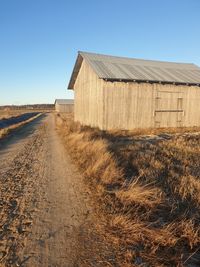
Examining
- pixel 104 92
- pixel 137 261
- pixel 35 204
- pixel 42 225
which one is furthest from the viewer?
pixel 104 92

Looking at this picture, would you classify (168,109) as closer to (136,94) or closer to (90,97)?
(136,94)

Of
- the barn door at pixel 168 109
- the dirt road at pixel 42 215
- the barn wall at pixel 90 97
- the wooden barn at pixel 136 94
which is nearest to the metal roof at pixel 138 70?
the wooden barn at pixel 136 94

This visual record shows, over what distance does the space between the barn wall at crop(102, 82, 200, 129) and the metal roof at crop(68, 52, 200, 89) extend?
0.50 meters

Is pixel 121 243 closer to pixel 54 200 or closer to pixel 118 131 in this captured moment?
pixel 54 200

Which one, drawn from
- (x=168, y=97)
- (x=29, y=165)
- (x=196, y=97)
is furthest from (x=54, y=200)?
(x=196, y=97)

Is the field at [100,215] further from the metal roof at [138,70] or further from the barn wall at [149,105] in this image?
the metal roof at [138,70]

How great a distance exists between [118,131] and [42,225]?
1267 centimetres

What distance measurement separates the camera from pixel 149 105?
58.8ft

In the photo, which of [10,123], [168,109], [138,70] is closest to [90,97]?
[138,70]

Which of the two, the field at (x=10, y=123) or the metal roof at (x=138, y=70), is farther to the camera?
the field at (x=10, y=123)

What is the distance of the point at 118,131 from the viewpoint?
53.7 ft

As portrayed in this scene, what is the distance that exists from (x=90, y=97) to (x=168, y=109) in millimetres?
6411

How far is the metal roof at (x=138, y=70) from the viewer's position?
17.0 metres

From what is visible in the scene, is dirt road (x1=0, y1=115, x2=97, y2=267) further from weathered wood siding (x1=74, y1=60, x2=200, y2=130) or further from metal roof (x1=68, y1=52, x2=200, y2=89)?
metal roof (x1=68, y1=52, x2=200, y2=89)
